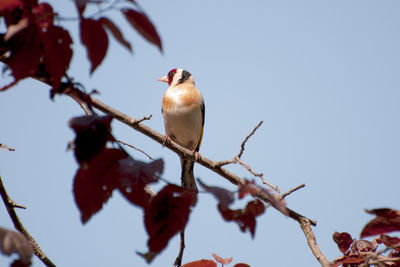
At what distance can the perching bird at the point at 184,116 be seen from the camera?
5.51 metres

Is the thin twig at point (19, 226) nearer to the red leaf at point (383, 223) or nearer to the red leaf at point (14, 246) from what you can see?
the red leaf at point (14, 246)

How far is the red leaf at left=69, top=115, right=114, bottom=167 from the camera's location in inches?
40.5

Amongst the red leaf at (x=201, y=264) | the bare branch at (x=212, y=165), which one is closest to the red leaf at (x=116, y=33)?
the red leaf at (x=201, y=264)

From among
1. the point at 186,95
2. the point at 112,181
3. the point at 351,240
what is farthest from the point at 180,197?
the point at 186,95

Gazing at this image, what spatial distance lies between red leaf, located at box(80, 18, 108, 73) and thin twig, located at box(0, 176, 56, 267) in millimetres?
1148

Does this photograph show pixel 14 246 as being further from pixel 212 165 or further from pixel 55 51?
pixel 212 165

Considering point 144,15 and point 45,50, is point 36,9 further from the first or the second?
point 144,15

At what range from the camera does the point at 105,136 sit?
3.52 feet

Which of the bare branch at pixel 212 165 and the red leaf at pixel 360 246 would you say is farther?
the bare branch at pixel 212 165

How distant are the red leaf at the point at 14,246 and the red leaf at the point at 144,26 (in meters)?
0.62

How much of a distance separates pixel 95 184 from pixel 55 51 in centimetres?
41

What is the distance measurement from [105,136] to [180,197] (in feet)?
1.07

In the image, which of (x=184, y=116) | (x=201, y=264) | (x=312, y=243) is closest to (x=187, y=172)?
Result: (x=184, y=116)

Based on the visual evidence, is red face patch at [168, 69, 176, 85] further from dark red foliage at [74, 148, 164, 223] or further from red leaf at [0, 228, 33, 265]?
red leaf at [0, 228, 33, 265]
